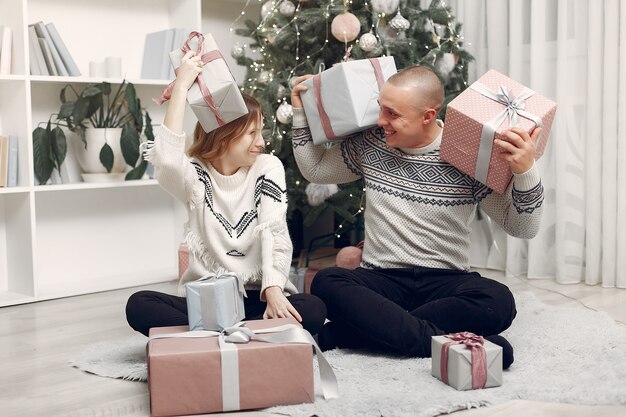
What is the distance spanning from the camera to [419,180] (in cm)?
215

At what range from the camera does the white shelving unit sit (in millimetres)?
2957

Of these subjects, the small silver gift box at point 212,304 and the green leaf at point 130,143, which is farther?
the green leaf at point 130,143

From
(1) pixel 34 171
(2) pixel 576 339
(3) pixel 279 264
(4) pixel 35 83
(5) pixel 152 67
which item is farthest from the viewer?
(5) pixel 152 67

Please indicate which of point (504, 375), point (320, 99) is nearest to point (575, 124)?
point (320, 99)

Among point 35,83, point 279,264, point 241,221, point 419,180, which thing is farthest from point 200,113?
point 35,83

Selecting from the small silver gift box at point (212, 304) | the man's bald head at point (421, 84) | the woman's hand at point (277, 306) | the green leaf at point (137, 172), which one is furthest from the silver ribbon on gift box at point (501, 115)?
the green leaf at point (137, 172)

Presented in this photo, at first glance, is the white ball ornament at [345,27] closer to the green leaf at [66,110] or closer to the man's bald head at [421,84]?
the man's bald head at [421,84]

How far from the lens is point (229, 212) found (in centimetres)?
208

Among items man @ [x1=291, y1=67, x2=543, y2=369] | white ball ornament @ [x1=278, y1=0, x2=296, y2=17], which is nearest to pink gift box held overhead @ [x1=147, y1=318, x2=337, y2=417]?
man @ [x1=291, y1=67, x2=543, y2=369]

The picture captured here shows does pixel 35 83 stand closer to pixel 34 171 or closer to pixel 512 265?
pixel 34 171

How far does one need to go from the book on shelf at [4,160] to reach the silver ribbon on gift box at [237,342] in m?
1.46

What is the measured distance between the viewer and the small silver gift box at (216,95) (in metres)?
1.98

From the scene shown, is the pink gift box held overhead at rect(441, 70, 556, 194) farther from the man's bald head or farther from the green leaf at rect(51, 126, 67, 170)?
the green leaf at rect(51, 126, 67, 170)

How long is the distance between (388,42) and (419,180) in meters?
1.02
